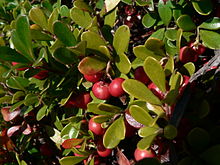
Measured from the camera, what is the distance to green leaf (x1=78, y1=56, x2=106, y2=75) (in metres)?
0.98

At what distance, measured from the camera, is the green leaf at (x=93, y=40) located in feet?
A: 3.32

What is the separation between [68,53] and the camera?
3.28 ft

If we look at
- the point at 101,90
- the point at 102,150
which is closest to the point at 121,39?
the point at 101,90

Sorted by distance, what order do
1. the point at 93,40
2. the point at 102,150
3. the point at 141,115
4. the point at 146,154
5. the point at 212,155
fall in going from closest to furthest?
the point at 212,155
the point at 141,115
the point at 146,154
the point at 93,40
the point at 102,150

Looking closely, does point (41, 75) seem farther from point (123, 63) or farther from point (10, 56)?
point (123, 63)

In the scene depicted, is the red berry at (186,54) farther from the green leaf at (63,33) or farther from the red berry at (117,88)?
the green leaf at (63,33)

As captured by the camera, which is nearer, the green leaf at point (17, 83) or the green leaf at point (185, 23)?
the green leaf at point (185, 23)

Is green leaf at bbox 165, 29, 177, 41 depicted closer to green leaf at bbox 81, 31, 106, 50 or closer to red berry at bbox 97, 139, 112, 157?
green leaf at bbox 81, 31, 106, 50

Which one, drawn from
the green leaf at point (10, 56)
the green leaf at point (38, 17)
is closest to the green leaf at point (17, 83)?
the green leaf at point (10, 56)

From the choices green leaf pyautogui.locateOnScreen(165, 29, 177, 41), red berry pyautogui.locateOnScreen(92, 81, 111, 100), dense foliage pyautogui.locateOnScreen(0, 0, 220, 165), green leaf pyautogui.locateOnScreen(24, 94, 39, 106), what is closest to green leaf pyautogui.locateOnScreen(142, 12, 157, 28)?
dense foliage pyautogui.locateOnScreen(0, 0, 220, 165)

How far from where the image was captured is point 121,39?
1.02m

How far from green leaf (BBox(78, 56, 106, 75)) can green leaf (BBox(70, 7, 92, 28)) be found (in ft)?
0.75

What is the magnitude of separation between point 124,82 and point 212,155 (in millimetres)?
300

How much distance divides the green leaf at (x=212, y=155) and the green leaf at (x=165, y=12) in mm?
576
